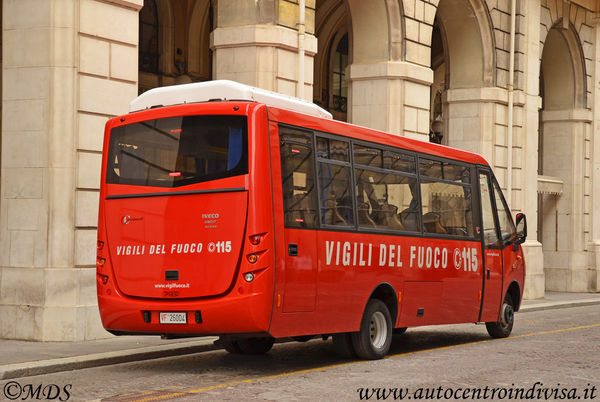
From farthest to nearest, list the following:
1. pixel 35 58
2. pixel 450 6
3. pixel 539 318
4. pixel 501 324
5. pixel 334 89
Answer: pixel 334 89, pixel 450 6, pixel 539 318, pixel 501 324, pixel 35 58

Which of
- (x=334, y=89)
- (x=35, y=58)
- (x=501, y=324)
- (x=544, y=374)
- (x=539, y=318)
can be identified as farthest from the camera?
(x=334, y=89)

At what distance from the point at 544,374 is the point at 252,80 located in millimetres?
8856

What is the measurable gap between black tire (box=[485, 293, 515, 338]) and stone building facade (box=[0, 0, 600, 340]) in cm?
551

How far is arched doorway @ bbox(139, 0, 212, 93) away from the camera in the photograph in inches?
1013

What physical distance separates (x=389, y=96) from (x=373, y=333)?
32.1ft

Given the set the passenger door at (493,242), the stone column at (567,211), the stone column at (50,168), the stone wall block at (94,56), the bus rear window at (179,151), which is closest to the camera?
the bus rear window at (179,151)

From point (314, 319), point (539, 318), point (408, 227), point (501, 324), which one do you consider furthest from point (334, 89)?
point (314, 319)

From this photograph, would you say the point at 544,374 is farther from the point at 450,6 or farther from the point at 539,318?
the point at 450,6

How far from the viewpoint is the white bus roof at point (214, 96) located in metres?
10.9

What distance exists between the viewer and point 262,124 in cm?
1052

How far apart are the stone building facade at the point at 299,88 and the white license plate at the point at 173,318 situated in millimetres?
3382

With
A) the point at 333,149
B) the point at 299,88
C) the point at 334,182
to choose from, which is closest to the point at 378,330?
the point at 334,182
